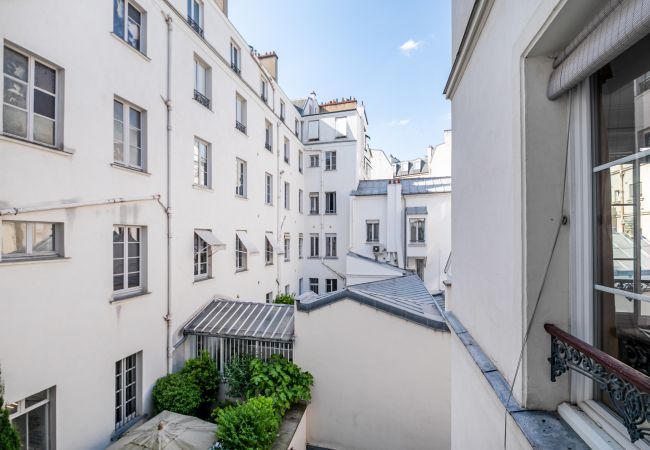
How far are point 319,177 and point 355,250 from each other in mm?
5100

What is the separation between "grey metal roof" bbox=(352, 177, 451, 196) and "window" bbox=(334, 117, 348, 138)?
A: 3.42 m

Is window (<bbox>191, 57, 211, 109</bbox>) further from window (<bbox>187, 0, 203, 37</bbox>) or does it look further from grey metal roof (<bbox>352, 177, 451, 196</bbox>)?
grey metal roof (<bbox>352, 177, 451, 196</bbox>)

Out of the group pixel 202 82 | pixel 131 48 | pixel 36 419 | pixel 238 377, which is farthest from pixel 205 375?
pixel 202 82

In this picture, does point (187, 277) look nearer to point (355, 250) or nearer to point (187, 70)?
point (187, 70)

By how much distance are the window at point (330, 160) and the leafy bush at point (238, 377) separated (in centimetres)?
1389

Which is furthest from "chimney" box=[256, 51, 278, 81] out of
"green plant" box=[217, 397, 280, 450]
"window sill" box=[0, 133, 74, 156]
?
"green plant" box=[217, 397, 280, 450]

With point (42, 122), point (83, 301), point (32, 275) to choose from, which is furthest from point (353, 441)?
point (42, 122)

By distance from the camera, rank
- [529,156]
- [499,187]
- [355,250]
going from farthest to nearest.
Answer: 1. [355,250]
2. [499,187]
3. [529,156]

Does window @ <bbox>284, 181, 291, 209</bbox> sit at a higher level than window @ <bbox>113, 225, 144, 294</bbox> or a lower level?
higher

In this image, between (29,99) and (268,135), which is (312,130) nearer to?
(268,135)

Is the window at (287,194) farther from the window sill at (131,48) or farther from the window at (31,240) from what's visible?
the window at (31,240)

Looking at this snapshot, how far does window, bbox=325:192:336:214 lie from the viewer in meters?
19.3

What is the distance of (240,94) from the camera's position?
464 inches

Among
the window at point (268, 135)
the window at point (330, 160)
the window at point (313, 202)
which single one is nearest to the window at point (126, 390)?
the window at point (268, 135)
